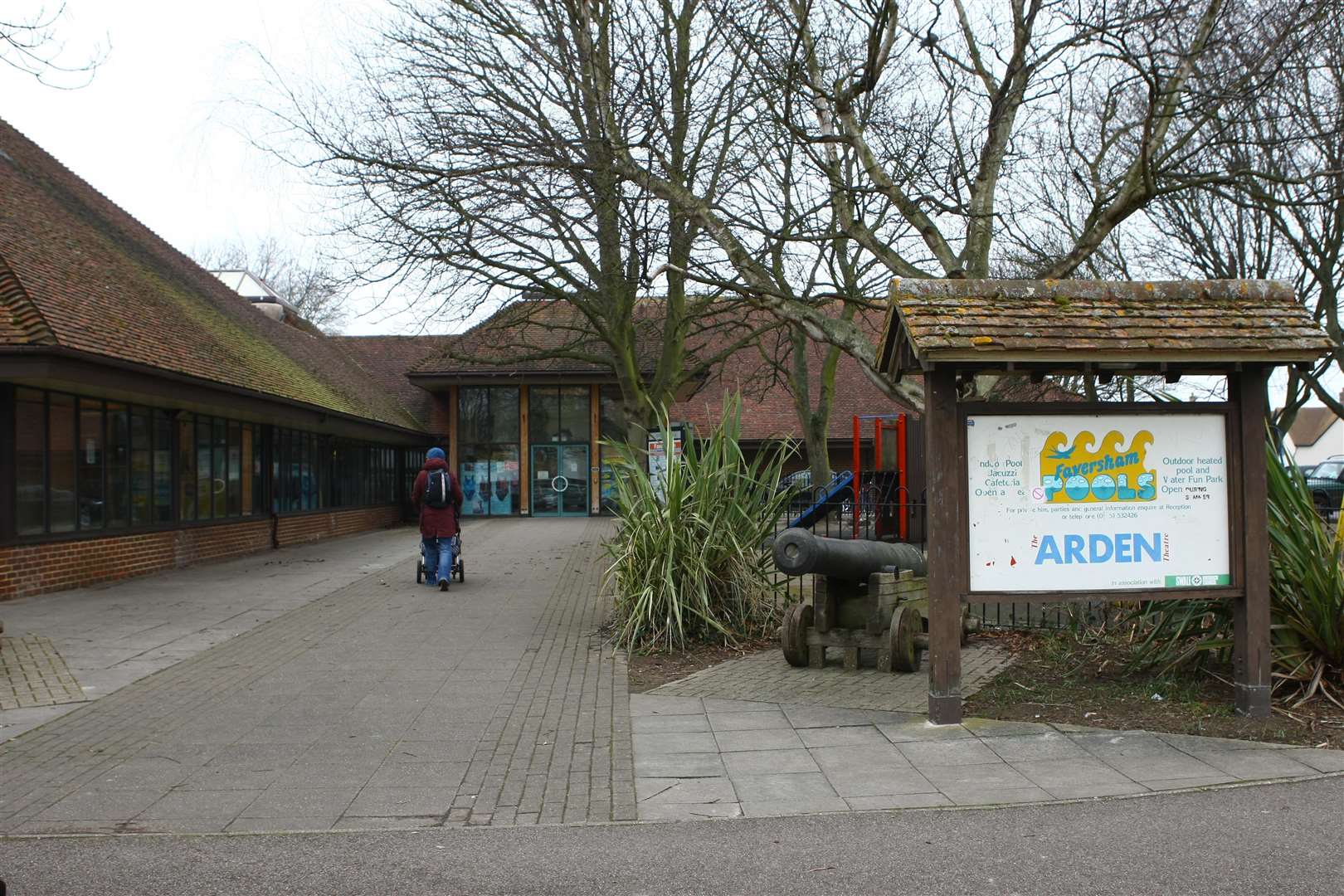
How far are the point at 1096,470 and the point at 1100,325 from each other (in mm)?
895

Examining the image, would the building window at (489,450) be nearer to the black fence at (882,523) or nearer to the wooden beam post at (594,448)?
the wooden beam post at (594,448)

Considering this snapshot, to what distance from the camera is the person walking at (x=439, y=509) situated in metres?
13.3

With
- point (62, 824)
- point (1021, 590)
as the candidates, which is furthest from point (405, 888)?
point (1021, 590)

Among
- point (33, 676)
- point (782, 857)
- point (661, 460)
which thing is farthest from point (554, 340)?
point (782, 857)

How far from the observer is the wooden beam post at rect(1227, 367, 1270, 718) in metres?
6.48

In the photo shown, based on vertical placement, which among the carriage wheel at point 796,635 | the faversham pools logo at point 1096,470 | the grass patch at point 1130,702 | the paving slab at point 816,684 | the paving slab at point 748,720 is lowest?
the paving slab at point 748,720

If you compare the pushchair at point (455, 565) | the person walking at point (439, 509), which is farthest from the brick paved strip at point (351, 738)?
the pushchair at point (455, 565)

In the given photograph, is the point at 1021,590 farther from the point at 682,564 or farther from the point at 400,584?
the point at 400,584

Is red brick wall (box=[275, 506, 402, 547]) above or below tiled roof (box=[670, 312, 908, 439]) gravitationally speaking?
below

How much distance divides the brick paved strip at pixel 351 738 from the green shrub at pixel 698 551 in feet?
1.87

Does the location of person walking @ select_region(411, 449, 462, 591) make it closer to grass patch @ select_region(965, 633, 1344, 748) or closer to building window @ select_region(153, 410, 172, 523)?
building window @ select_region(153, 410, 172, 523)

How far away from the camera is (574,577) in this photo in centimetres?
1504

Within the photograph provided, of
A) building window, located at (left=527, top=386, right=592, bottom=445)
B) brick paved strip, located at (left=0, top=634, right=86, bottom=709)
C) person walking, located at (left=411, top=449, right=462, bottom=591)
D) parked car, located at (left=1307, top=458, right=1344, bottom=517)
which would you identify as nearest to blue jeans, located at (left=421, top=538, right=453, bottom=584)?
person walking, located at (left=411, top=449, right=462, bottom=591)

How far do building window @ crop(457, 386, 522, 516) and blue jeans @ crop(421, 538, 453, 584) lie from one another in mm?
19647
